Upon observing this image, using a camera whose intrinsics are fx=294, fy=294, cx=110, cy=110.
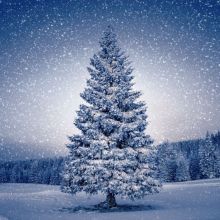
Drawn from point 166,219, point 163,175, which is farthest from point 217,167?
Result: point 166,219

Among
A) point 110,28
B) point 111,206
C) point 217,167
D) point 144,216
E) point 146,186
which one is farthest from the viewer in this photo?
point 217,167

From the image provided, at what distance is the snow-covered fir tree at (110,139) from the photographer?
20281 millimetres

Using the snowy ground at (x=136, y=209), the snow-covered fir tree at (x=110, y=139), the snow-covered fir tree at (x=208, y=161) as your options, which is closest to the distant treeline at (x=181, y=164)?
the snow-covered fir tree at (x=208, y=161)

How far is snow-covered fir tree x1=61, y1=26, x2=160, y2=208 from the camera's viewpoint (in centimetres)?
2028

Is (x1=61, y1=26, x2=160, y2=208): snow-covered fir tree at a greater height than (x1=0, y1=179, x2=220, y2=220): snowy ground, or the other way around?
(x1=61, y1=26, x2=160, y2=208): snow-covered fir tree

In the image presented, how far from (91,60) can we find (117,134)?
21.1ft

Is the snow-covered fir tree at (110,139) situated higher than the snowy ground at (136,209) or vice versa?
the snow-covered fir tree at (110,139)

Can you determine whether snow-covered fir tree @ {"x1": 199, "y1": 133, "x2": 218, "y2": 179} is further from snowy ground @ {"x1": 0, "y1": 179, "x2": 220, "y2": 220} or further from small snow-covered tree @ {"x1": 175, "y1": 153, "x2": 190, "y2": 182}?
snowy ground @ {"x1": 0, "y1": 179, "x2": 220, "y2": 220}

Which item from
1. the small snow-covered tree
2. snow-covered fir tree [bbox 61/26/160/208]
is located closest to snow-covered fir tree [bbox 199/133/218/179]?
the small snow-covered tree

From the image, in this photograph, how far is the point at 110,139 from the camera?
2133 centimetres

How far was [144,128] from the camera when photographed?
22.4 m

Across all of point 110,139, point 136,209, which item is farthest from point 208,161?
point 110,139

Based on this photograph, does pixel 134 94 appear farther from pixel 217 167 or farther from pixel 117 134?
pixel 217 167

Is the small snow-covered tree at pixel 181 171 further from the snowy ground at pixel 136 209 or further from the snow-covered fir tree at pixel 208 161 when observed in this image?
the snowy ground at pixel 136 209
